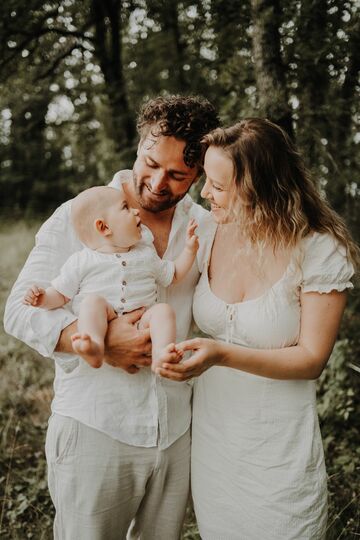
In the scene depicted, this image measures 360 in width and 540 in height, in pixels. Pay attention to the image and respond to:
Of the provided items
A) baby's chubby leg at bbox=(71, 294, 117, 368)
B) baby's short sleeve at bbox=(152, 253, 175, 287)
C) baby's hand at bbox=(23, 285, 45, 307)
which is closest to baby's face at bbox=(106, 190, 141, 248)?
baby's short sleeve at bbox=(152, 253, 175, 287)

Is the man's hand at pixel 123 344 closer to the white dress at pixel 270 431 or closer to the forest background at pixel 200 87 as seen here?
the white dress at pixel 270 431

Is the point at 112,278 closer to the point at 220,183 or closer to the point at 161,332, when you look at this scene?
the point at 161,332

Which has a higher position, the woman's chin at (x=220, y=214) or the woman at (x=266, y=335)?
the woman's chin at (x=220, y=214)

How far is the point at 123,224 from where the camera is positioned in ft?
6.55

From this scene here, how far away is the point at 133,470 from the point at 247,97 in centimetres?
250

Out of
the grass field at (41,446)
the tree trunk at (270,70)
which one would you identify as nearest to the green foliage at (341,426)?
the grass field at (41,446)

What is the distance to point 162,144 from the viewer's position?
2193 millimetres

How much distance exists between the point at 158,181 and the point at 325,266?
777 millimetres

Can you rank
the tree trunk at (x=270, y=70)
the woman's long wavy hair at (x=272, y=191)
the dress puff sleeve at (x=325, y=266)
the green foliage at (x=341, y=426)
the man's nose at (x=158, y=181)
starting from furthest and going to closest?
the green foliage at (x=341, y=426) < the tree trunk at (x=270, y=70) < the man's nose at (x=158, y=181) < the woman's long wavy hair at (x=272, y=191) < the dress puff sleeve at (x=325, y=266)

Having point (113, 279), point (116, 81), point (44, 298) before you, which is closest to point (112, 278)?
point (113, 279)

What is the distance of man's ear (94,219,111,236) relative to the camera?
6.49 feet

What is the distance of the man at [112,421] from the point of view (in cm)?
189

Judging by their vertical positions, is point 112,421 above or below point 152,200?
below

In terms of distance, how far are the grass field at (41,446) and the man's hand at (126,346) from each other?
771mm
